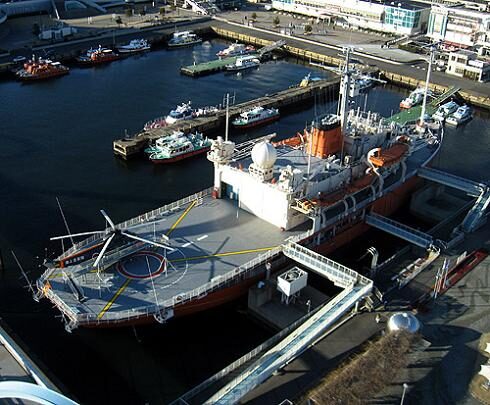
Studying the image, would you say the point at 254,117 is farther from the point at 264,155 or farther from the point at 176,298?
the point at 176,298

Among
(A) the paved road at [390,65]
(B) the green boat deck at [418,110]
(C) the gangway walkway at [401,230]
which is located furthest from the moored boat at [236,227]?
(A) the paved road at [390,65]

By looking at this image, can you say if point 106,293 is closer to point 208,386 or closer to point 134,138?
point 208,386

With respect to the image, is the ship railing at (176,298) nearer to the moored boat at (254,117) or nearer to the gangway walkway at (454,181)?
the gangway walkway at (454,181)

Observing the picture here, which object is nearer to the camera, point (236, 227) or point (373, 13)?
point (236, 227)

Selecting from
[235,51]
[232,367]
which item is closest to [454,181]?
[232,367]

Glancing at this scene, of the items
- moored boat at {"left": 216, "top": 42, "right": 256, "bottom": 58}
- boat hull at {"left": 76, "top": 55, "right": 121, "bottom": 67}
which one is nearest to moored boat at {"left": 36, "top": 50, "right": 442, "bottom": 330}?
moored boat at {"left": 216, "top": 42, "right": 256, "bottom": 58}

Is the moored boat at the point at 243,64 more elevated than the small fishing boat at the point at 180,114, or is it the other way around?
the moored boat at the point at 243,64

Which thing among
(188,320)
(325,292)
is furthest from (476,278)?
(188,320)

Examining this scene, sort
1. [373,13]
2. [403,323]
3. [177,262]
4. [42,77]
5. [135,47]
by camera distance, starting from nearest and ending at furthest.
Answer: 1. [403,323]
2. [177,262]
3. [42,77]
4. [135,47]
5. [373,13]
